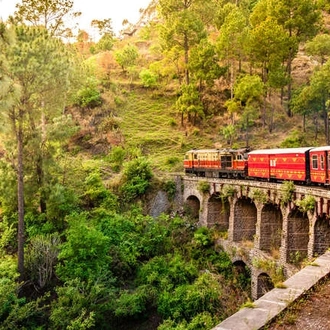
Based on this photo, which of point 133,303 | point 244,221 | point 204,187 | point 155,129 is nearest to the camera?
point 133,303

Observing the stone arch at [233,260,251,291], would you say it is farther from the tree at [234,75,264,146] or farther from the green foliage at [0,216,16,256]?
the tree at [234,75,264,146]

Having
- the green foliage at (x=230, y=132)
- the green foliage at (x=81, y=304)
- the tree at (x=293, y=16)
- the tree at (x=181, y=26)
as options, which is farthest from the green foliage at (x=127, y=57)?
the green foliage at (x=81, y=304)

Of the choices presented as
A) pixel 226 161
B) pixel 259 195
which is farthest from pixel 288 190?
pixel 226 161

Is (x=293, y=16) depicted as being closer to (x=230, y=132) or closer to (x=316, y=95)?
(x=316, y=95)

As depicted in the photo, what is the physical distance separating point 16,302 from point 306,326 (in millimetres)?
14382

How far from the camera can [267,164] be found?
846 inches

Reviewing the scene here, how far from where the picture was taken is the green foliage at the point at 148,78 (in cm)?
4500

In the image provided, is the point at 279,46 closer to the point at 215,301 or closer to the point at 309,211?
the point at 309,211

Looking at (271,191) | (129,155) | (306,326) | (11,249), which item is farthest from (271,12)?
(306,326)

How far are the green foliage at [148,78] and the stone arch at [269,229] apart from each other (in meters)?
29.7

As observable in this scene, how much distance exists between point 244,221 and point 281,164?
4299 mm

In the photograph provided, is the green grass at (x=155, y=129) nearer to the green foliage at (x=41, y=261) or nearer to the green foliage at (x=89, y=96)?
the green foliage at (x=89, y=96)

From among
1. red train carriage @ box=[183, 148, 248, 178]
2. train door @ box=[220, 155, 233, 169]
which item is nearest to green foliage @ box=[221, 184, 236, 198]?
red train carriage @ box=[183, 148, 248, 178]

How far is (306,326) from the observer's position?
176 inches
